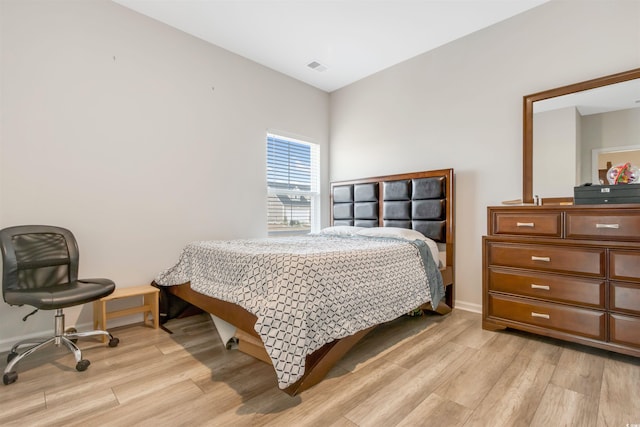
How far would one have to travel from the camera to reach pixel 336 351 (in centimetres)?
185

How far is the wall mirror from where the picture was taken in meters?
2.35

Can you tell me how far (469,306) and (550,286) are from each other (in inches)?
39.7

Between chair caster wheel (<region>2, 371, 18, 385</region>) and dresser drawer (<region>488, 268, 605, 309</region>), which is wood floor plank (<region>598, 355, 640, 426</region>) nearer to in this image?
dresser drawer (<region>488, 268, 605, 309</region>)

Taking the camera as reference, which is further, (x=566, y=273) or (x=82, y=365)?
(x=566, y=273)

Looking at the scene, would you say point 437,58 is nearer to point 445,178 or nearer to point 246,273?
point 445,178

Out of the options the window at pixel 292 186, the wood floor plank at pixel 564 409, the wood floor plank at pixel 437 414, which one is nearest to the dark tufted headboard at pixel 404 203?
the window at pixel 292 186

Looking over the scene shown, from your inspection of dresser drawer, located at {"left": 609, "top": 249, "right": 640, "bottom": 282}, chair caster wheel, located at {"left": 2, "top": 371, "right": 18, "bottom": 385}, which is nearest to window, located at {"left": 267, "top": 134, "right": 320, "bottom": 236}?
chair caster wheel, located at {"left": 2, "top": 371, "right": 18, "bottom": 385}

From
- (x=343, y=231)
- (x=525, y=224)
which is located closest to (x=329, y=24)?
(x=343, y=231)

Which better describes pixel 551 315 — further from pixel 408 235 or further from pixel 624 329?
pixel 408 235

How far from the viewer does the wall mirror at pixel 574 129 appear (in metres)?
2.35

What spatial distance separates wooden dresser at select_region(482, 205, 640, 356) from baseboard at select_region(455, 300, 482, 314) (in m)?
0.53

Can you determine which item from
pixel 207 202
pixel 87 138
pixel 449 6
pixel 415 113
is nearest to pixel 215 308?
pixel 207 202

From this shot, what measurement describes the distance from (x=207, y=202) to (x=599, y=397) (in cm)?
343

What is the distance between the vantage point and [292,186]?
13.9 feet
